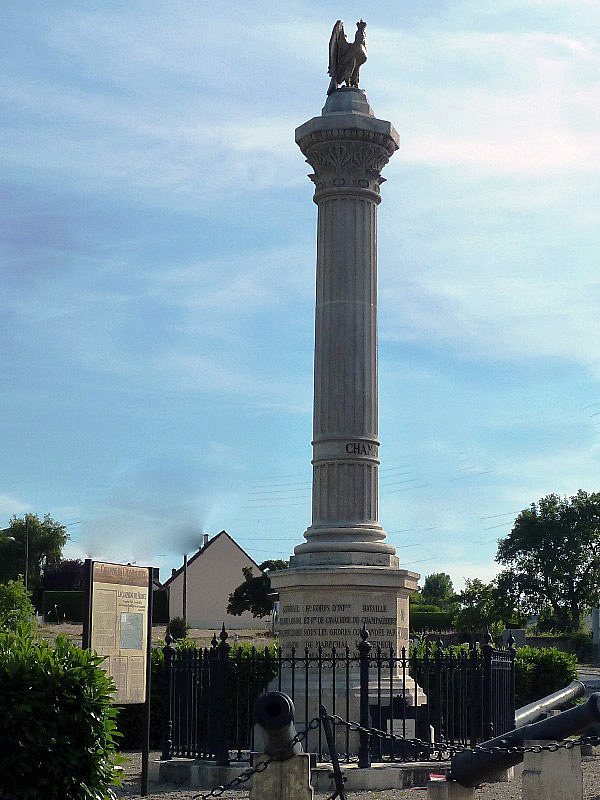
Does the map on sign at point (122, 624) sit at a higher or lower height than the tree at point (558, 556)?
lower

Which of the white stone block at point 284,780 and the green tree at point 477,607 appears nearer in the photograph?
the white stone block at point 284,780

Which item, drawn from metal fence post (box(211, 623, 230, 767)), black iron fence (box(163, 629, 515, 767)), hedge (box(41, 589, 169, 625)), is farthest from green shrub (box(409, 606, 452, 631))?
metal fence post (box(211, 623, 230, 767))

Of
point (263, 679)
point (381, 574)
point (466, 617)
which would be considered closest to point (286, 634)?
point (381, 574)

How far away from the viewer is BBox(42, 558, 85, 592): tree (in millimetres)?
88875

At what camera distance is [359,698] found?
699 inches

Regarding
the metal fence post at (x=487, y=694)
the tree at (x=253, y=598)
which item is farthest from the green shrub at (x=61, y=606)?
the metal fence post at (x=487, y=694)

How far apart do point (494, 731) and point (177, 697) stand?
441 cm

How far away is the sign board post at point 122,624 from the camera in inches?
534

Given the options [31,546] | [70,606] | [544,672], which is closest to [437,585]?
[31,546]

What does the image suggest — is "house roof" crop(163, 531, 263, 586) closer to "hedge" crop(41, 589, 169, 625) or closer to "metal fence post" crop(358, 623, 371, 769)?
"hedge" crop(41, 589, 169, 625)

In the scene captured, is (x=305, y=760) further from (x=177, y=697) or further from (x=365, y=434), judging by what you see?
(x=365, y=434)

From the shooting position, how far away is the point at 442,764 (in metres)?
16.5

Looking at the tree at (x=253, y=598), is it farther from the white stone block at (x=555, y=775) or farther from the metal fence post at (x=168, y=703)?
the white stone block at (x=555, y=775)

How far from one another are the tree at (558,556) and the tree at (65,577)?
29.2 metres
